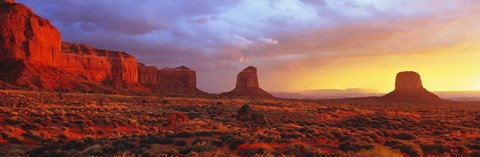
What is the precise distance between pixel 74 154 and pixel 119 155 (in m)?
1.66

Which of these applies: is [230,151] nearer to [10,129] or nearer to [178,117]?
[10,129]

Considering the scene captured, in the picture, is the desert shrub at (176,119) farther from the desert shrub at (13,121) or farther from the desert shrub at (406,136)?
the desert shrub at (406,136)

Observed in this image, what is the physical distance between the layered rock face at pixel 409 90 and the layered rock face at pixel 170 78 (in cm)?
8615

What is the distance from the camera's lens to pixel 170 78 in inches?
6619

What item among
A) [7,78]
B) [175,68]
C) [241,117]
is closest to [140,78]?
[175,68]

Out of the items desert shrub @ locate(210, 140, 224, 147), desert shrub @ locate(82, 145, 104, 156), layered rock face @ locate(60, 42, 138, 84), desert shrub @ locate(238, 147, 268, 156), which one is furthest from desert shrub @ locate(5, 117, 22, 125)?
layered rock face @ locate(60, 42, 138, 84)

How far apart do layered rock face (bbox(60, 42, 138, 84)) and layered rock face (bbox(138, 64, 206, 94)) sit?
12102 millimetres

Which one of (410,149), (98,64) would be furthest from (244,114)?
(98,64)

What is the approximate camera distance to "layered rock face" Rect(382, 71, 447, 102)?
123m

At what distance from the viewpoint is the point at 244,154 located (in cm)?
1258

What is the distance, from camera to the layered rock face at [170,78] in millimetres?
155000

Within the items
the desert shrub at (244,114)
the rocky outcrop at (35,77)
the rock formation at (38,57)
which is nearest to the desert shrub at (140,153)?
the desert shrub at (244,114)

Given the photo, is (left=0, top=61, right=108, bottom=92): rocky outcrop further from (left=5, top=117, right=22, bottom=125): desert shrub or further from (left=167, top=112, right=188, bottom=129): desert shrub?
(left=5, top=117, right=22, bottom=125): desert shrub

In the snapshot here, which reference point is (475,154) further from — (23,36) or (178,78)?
(178,78)
